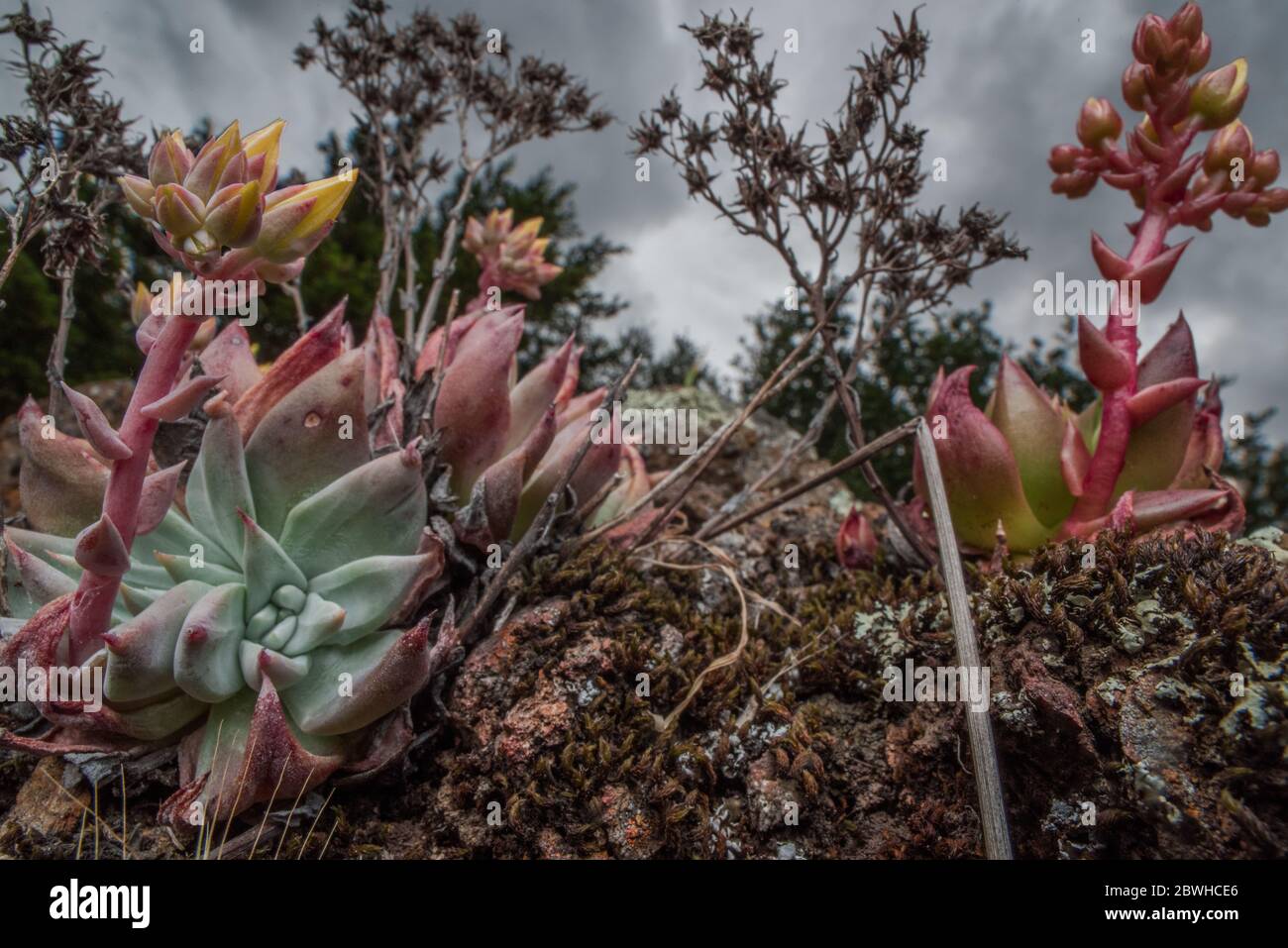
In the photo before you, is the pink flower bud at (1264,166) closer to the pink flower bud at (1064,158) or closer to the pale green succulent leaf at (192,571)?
the pink flower bud at (1064,158)

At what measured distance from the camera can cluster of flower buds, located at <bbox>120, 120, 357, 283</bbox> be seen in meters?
0.93

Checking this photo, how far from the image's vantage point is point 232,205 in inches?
36.4

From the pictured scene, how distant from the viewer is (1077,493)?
1595 mm

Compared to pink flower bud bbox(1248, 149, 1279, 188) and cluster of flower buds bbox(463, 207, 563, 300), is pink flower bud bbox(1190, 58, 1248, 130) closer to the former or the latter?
pink flower bud bbox(1248, 149, 1279, 188)

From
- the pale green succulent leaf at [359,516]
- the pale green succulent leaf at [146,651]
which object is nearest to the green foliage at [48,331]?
the pale green succulent leaf at [359,516]

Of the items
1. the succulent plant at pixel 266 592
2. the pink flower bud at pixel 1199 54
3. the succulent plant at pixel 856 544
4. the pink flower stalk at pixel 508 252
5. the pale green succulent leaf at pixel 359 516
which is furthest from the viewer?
the pink flower stalk at pixel 508 252

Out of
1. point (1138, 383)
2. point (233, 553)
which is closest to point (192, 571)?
point (233, 553)

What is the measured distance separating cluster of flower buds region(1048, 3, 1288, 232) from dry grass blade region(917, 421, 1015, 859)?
76 cm

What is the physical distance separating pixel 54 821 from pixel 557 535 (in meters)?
0.95

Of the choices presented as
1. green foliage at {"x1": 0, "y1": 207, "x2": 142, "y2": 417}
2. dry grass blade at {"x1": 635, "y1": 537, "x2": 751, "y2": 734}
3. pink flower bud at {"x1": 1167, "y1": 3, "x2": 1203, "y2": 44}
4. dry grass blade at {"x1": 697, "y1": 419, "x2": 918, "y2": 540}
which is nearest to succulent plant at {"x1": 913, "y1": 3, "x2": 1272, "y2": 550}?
pink flower bud at {"x1": 1167, "y1": 3, "x2": 1203, "y2": 44}

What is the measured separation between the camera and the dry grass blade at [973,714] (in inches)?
40.4

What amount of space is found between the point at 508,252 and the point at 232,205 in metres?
1.52

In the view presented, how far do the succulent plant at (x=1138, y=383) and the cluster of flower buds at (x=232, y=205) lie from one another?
126cm
